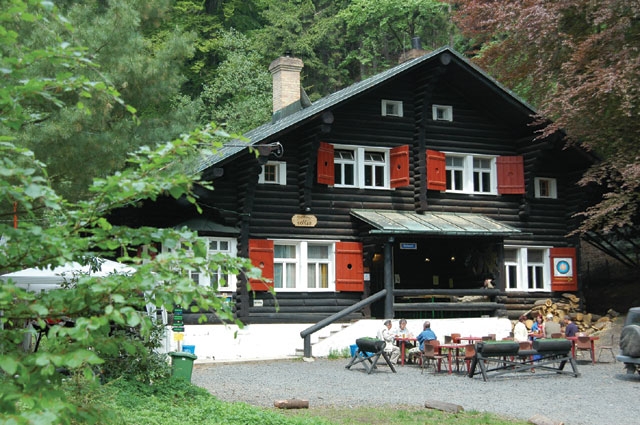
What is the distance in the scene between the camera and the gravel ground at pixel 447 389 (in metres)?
11.4

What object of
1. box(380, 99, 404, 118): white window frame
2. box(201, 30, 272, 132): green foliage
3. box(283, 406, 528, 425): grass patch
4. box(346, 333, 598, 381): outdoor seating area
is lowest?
box(283, 406, 528, 425): grass patch

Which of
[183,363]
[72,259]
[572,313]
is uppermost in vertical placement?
[72,259]

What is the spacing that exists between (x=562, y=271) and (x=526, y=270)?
1.16 meters

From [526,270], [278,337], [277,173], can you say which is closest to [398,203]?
[277,173]

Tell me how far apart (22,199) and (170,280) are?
79 centimetres

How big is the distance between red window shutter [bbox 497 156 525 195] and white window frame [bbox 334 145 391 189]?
357 cm

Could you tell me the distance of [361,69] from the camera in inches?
1625

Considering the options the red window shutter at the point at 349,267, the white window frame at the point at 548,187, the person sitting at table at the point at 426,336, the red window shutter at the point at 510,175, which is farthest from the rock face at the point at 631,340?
the white window frame at the point at 548,187

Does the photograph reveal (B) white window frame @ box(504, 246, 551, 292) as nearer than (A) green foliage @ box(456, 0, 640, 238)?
No

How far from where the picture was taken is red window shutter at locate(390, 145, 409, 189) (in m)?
22.4

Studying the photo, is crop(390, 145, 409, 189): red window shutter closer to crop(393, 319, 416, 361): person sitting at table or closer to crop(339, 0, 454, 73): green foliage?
crop(393, 319, 416, 361): person sitting at table

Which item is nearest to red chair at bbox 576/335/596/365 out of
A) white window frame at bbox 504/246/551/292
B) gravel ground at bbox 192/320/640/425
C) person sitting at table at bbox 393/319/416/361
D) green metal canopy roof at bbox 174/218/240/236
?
gravel ground at bbox 192/320/640/425

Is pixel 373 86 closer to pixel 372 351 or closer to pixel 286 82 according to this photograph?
pixel 286 82

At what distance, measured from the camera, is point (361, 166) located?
22547 millimetres
